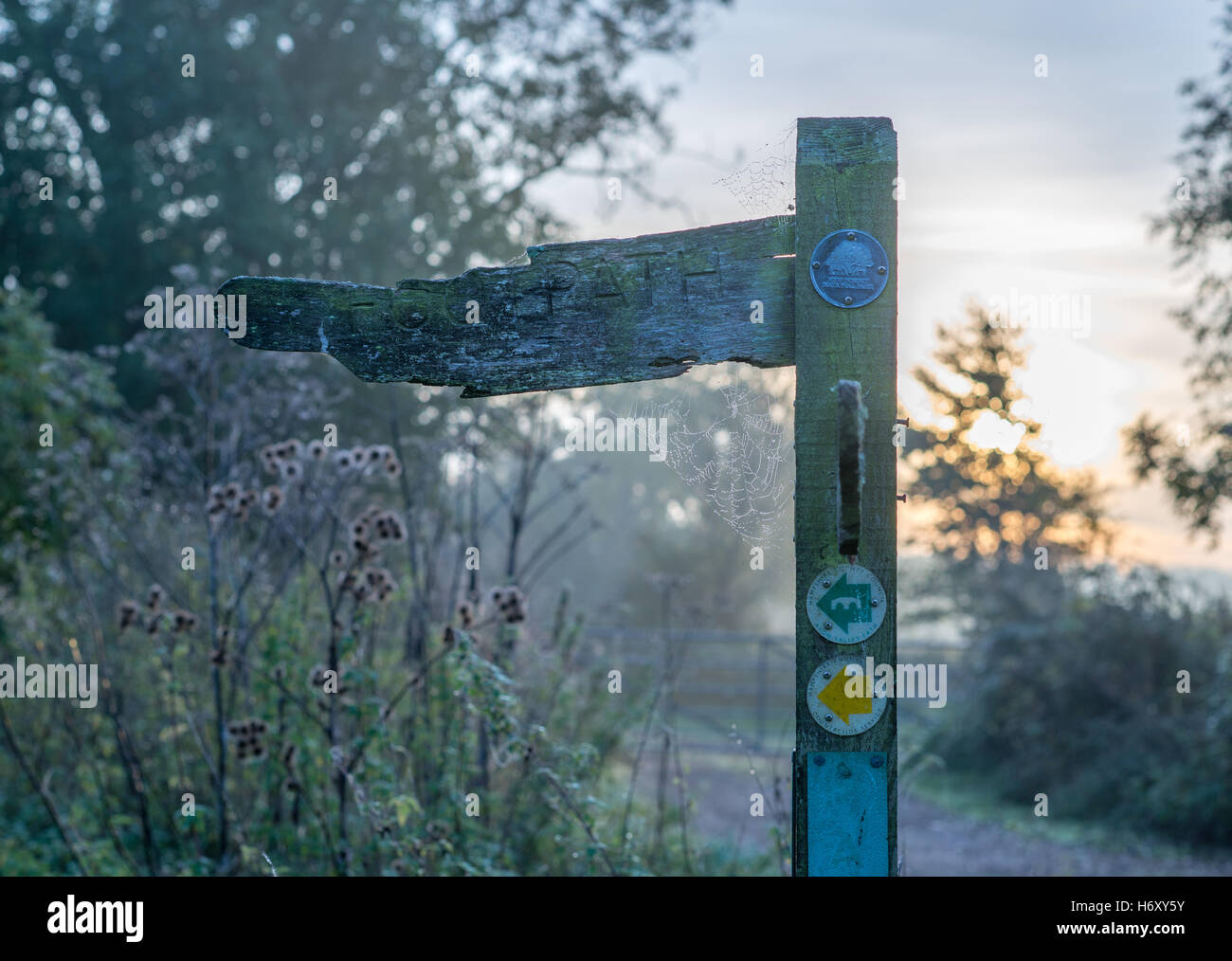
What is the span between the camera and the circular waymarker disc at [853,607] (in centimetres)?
209

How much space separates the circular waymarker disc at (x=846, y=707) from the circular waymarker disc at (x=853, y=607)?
69 millimetres

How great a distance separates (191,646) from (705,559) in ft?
61.4

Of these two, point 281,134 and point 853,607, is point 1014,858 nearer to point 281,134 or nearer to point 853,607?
point 853,607

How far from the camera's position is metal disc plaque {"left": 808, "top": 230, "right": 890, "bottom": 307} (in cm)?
212

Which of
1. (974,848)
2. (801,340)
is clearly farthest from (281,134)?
(801,340)

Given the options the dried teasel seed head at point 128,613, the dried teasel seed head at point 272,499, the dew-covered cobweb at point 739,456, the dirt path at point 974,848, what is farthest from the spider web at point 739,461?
the dirt path at point 974,848

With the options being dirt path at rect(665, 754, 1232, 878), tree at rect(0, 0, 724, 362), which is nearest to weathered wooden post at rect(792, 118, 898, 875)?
dirt path at rect(665, 754, 1232, 878)

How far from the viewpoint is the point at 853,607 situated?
2.10 meters

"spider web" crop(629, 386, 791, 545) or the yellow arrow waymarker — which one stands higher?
"spider web" crop(629, 386, 791, 545)

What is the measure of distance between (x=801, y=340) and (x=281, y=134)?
577 inches

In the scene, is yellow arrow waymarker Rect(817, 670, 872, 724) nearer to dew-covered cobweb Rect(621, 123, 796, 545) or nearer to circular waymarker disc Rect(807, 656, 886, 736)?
circular waymarker disc Rect(807, 656, 886, 736)

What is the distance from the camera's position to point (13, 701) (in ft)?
21.2
